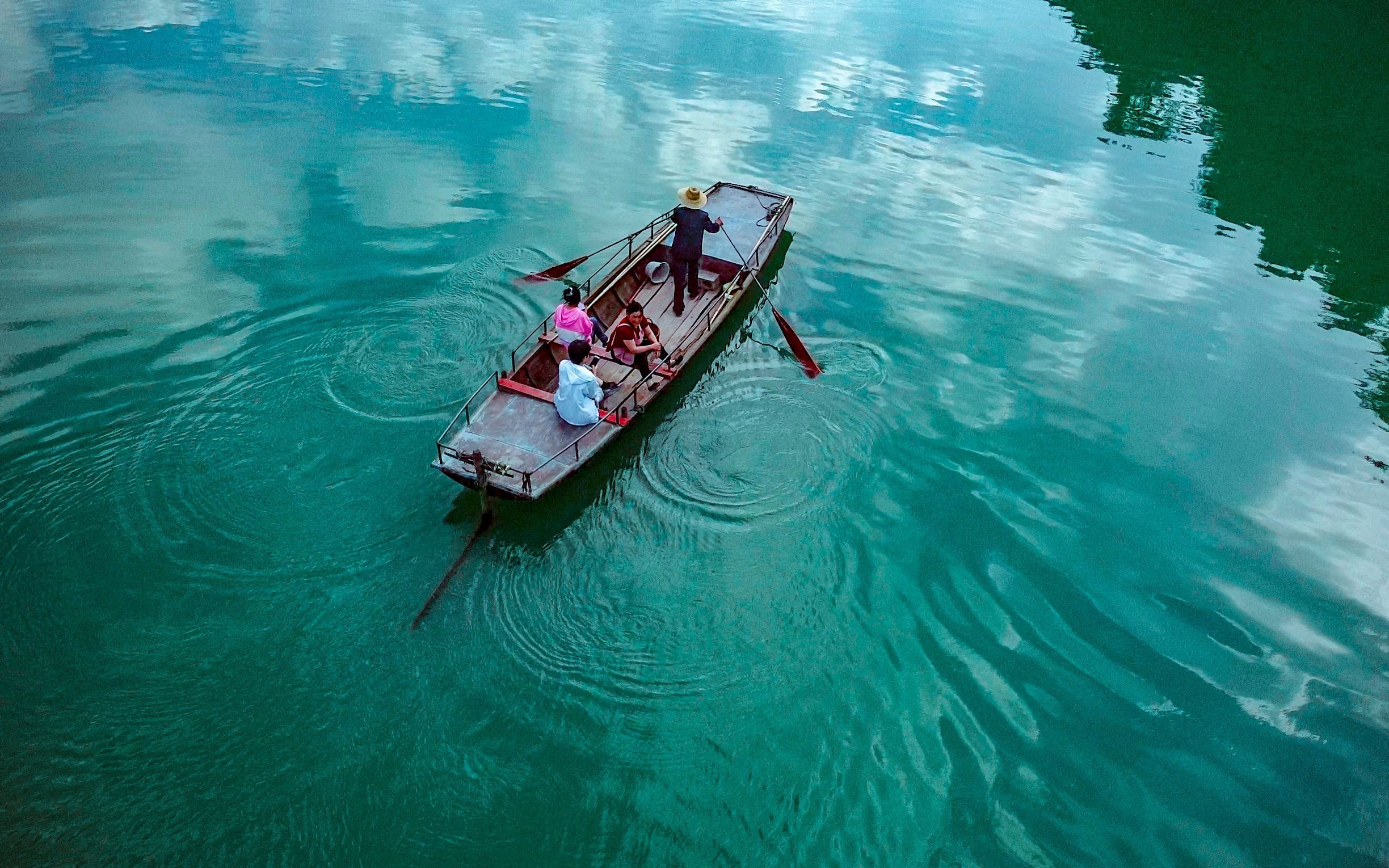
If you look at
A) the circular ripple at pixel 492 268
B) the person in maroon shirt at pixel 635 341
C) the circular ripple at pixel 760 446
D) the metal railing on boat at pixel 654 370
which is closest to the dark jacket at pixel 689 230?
the metal railing on boat at pixel 654 370

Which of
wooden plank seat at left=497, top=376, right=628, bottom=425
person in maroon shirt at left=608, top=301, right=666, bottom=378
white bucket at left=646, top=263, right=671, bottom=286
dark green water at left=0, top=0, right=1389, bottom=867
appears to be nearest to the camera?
dark green water at left=0, top=0, right=1389, bottom=867

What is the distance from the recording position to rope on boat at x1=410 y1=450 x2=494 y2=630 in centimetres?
939

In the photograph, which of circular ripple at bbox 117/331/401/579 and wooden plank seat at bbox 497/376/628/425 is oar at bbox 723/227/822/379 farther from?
circular ripple at bbox 117/331/401/579

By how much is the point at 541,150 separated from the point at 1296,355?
767 inches

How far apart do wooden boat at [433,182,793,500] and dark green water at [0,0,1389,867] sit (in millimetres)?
748

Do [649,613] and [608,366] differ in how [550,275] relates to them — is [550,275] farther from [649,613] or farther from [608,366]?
[649,613]

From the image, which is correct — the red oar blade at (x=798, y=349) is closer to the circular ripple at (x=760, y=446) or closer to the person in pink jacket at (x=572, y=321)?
the circular ripple at (x=760, y=446)

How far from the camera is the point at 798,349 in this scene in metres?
14.4

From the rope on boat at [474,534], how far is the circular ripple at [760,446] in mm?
2485

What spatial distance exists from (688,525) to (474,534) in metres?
2.97

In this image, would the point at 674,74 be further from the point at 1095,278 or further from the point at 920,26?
the point at 1095,278

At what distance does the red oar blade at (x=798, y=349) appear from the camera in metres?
14.1

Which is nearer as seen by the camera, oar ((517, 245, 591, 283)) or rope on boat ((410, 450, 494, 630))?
rope on boat ((410, 450, 494, 630))

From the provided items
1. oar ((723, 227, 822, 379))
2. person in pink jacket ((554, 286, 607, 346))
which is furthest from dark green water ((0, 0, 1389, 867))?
person in pink jacket ((554, 286, 607, 346))
